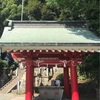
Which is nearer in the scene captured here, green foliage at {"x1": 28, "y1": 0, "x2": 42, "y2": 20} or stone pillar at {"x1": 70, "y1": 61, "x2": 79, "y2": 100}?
stone pillar at {"x1": 70, "y1": 61, "x2": 79, "y2": 100}

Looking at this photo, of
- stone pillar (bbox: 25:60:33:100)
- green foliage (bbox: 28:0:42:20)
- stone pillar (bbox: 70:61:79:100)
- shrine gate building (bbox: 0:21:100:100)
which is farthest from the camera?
green foliage (bbox: 28:0:42:20)

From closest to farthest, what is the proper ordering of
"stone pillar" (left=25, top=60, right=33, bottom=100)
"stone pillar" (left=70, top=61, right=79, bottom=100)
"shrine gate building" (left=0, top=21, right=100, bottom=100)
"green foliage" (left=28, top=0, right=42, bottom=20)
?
"shrine gate building" (left=0, top=21, right=100, bottom=100) < "stone pillar" (left=25, top=60, right=33, bottom=100) < "stone pillar" (left=70, top=61, right=79, bottom=100) < "green foliage" (left=28, top=0, right=42, bottom=20)

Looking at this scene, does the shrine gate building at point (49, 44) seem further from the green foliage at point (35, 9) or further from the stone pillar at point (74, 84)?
the green foliage at point (35, 9)

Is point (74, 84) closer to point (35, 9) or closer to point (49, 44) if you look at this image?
point (49, 44)

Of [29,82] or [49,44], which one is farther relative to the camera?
[29,82]

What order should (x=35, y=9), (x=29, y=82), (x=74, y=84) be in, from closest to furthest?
1. (x=29, y=82)
2. (x=74, y=84)
3. (x=35, y=9)

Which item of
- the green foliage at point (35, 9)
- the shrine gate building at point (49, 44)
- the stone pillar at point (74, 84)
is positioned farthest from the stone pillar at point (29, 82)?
the green foliage at point (35, 9)

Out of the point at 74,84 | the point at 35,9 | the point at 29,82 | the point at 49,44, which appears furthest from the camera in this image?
the point at 35,9

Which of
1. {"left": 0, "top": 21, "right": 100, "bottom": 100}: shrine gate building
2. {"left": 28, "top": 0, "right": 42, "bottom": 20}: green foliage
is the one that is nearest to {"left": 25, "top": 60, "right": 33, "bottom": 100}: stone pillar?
{"left": 0, "top": 21, "right": 100, "bottom": 100}: shrine gate building

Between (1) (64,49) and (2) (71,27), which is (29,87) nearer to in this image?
(1) (64,49)

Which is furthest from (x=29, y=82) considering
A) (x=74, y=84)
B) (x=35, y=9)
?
(x=35, y=9)

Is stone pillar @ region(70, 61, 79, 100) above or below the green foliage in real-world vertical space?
below

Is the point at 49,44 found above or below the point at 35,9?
above

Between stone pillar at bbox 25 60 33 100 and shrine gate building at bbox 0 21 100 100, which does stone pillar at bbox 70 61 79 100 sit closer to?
shrine gate building at bbox 0 21 100 100
